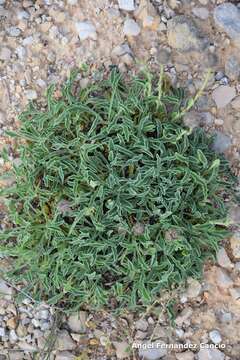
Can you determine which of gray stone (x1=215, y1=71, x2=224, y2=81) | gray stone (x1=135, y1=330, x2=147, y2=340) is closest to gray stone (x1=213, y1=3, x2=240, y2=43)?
gray stone (x1=215, y1=71, x2=224, y2=81)

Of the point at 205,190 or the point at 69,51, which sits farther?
the point at 69,51

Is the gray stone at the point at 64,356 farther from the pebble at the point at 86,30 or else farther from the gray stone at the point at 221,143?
the pebble at the point at 86,30

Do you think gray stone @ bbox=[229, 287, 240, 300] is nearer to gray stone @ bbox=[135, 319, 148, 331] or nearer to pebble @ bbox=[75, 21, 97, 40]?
gray stone @ bbox=[135, 319, 148, 331]

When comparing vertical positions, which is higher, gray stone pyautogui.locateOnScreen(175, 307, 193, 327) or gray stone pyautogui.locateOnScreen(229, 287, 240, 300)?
gray stone pyautogui.locateOnScreen(229, 287, 240, 300)

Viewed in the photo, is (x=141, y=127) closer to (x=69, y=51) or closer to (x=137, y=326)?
(x=69, y=51)

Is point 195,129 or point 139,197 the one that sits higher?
point 195,129

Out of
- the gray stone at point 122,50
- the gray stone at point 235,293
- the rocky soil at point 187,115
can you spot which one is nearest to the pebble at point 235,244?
the rocky soil at point 187,115

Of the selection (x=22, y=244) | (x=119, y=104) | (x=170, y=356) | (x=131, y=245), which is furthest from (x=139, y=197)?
(x=170, y=356)
